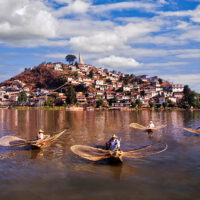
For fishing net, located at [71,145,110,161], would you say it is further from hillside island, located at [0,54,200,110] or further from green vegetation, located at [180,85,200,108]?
green vegetation, located at [180,85,200,108]

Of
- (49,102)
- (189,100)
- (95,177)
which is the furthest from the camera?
(189,100)

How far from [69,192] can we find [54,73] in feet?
509

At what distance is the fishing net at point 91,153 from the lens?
1298cm

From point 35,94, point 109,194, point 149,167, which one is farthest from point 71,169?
point 35,94

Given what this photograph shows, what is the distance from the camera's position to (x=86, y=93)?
422 feet

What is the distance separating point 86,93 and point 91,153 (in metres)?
116

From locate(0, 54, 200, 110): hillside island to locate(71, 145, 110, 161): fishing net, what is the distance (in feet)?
278

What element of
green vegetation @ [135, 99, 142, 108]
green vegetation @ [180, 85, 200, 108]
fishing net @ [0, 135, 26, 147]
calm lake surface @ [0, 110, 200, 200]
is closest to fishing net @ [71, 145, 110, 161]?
calm lake surface @ [0, 110, 200, 200]

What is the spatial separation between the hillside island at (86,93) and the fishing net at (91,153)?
84817 millimetres

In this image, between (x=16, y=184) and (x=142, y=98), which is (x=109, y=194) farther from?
(x=142, y=98)

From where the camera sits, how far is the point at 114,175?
11266mm

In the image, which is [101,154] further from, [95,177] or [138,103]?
[138,103]

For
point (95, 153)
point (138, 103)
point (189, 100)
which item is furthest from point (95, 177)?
point (189, 100)

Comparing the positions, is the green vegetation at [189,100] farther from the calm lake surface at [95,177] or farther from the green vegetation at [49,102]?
the calm lake surface at [95,177]
